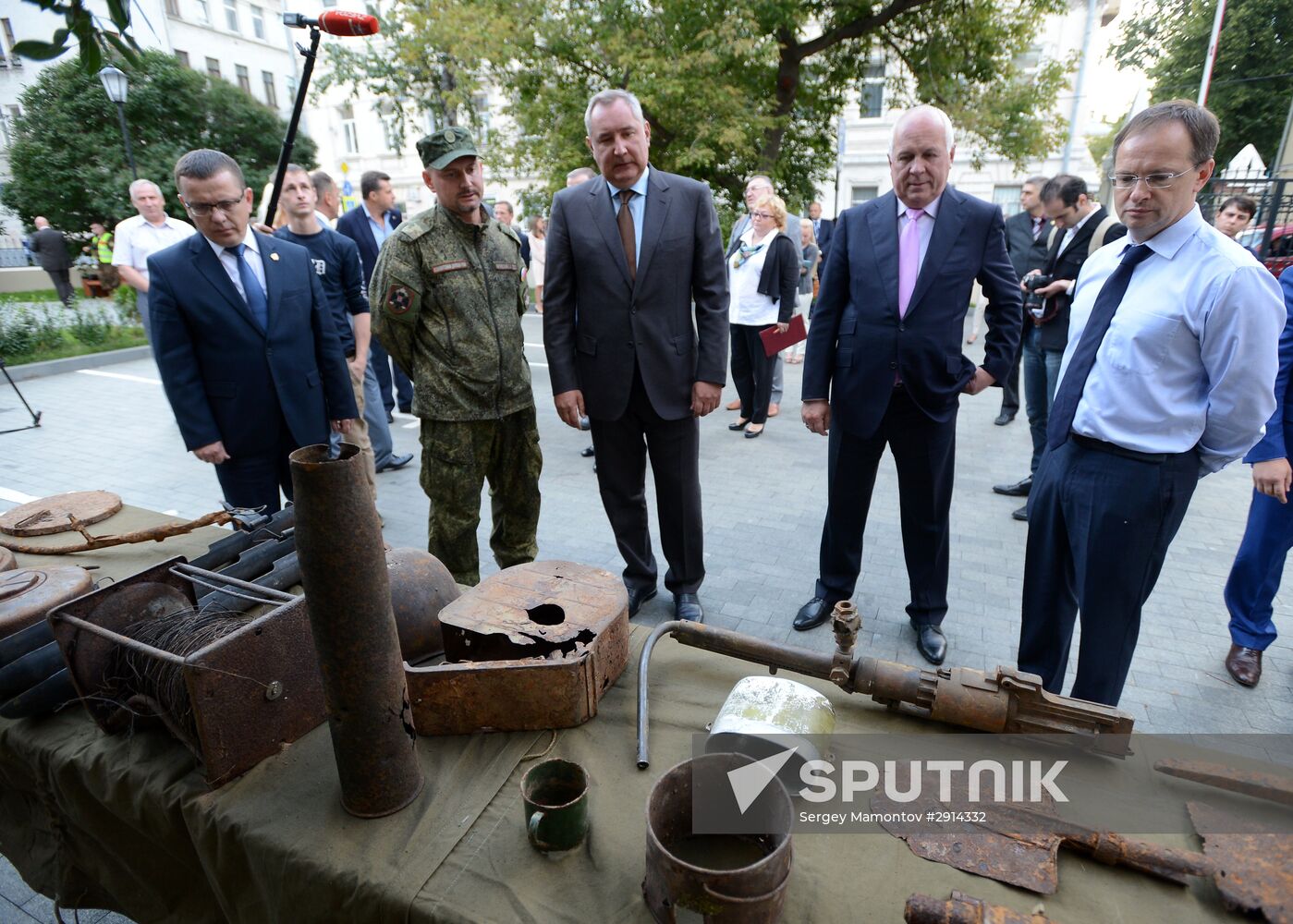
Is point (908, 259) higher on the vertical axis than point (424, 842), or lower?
higher

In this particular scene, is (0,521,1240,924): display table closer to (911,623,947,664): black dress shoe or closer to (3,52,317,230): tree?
(911,623,947,664): black dress shoe

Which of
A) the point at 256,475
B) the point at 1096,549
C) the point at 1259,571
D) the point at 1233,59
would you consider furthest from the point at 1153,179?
the point at 1233,59

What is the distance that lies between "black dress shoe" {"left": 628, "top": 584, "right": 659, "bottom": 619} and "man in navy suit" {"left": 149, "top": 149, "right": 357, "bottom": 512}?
4.98 feet

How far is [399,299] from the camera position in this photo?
2891 millimetres

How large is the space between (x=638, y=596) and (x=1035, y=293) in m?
3.37

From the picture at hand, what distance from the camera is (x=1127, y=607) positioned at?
2.12 metres

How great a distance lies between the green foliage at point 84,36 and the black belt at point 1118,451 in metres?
2.45

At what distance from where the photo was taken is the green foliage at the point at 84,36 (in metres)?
1.16

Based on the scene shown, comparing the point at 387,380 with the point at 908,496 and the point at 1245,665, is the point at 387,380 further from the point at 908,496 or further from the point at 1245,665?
the point at 1245,665

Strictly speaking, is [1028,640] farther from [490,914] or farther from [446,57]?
[446,57]

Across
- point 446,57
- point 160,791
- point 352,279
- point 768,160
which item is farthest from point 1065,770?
point 446,57

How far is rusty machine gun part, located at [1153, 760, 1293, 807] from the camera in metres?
1.26

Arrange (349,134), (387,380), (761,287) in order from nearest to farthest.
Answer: (761,287) < (387,380) < (349,134)

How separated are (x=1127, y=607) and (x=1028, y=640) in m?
0.35
